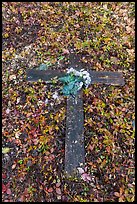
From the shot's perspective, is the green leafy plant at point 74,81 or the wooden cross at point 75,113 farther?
the green leafy plant at point 74,81

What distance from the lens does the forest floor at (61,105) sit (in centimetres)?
377

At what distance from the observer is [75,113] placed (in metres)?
4.28

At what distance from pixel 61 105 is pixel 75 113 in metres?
0.34

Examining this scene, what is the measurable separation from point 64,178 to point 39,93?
1.57 meters

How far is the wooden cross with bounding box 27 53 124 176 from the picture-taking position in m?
3.85

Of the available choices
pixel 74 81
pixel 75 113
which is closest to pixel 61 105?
pixel 75 113

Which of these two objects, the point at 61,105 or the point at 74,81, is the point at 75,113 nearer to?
the point at 61,105

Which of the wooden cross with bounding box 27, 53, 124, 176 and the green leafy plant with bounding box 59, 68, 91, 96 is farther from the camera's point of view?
the green leafy plant with bounding box 59, 68, 91, 96

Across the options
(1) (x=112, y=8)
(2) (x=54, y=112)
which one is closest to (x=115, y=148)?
(2) (x=54, y=112)

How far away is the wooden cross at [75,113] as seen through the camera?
3.85 metres

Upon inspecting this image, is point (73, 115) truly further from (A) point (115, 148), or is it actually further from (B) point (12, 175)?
(B) point (12, 175)

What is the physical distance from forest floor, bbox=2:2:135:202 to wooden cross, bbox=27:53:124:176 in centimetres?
11

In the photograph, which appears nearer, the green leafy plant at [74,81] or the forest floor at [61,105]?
the forest floor at [61,105]

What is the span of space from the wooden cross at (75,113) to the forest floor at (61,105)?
4.4 inches
